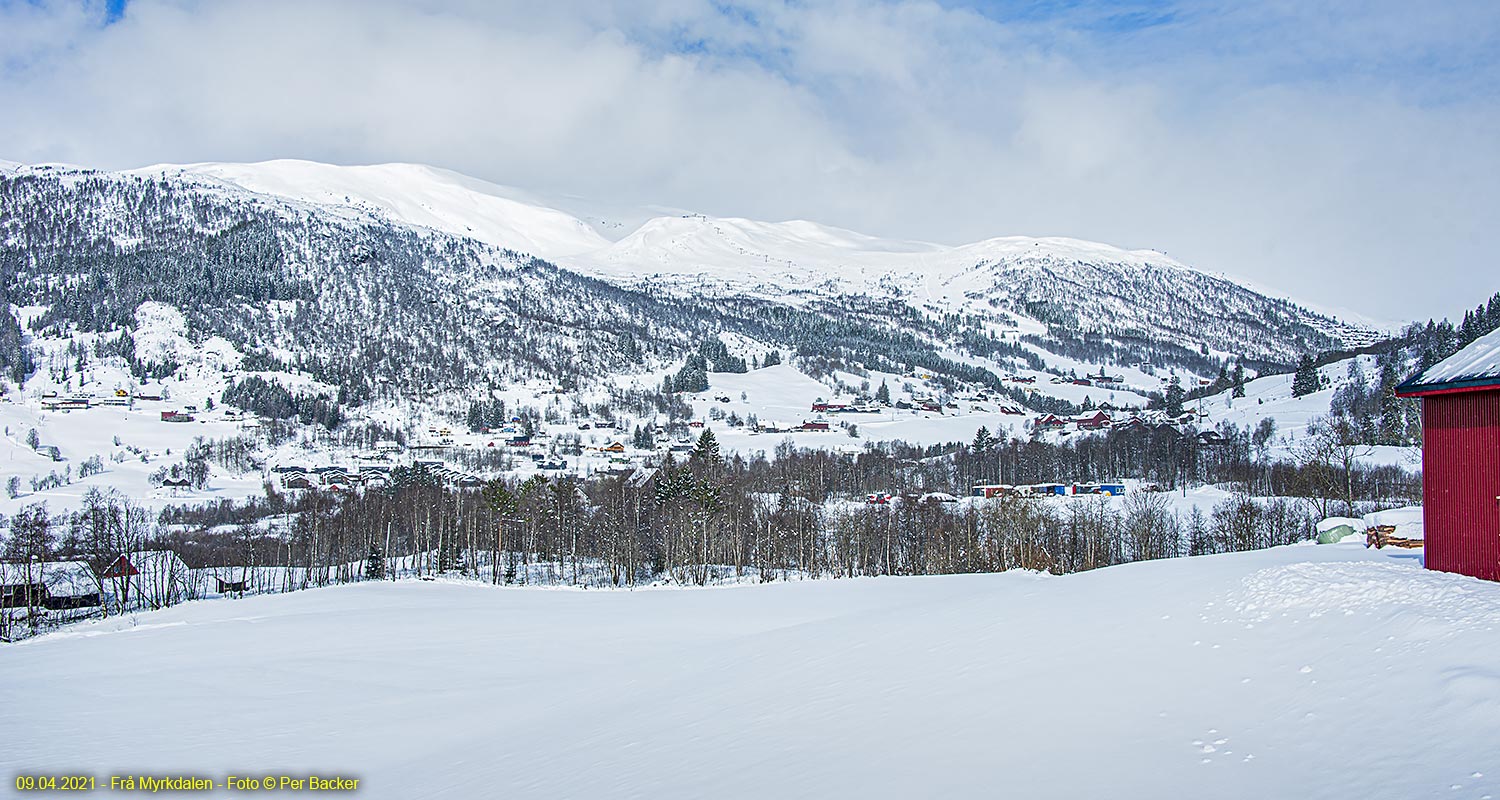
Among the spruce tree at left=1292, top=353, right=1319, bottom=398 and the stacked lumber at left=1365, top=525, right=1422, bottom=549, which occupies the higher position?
the spruce tree at left=1292, top=353, right=1319, bottom=398

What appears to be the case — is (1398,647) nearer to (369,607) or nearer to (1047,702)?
(1047,702)

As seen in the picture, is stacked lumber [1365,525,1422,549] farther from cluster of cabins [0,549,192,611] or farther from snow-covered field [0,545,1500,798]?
cluster of cabins [0,549,192,611]

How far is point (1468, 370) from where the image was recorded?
1752 cm

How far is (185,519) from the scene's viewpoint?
113188 millimetres

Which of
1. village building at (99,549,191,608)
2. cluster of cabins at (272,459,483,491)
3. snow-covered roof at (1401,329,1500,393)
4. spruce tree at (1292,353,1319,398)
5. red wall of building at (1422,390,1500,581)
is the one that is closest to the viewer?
red wall of building at (1422,390,1500,581)

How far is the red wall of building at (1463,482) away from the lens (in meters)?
16.8

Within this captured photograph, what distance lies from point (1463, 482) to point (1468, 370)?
2342 mm

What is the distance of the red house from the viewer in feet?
Result: 55.3

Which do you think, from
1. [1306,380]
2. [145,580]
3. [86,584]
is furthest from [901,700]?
[1306,380]

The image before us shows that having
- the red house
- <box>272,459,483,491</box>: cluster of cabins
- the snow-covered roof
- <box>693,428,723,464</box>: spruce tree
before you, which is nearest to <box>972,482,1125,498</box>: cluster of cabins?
<box>693,428,723,464</box>: spruce tree

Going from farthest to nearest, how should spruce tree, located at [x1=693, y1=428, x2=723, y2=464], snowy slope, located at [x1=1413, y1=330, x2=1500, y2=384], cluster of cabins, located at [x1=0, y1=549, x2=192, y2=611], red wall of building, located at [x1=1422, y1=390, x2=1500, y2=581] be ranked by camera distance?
spruce tree, located at [x1=693, y1=428, x2=723, y2=464], cluster of cabins, located at [x1=0, y1=549, x2=192, y2=611], snowy slope, located at [x1=1413, y1=330, x2=1500, y2=384], red wall of building, located at [x1=1422, y1=390, x2=1500, y2=581]

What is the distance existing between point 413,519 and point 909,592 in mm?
67880

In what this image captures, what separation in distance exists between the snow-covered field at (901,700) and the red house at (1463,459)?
1.75 meters

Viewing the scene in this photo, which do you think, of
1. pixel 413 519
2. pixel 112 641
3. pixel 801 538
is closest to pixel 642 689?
pixel 112 641
